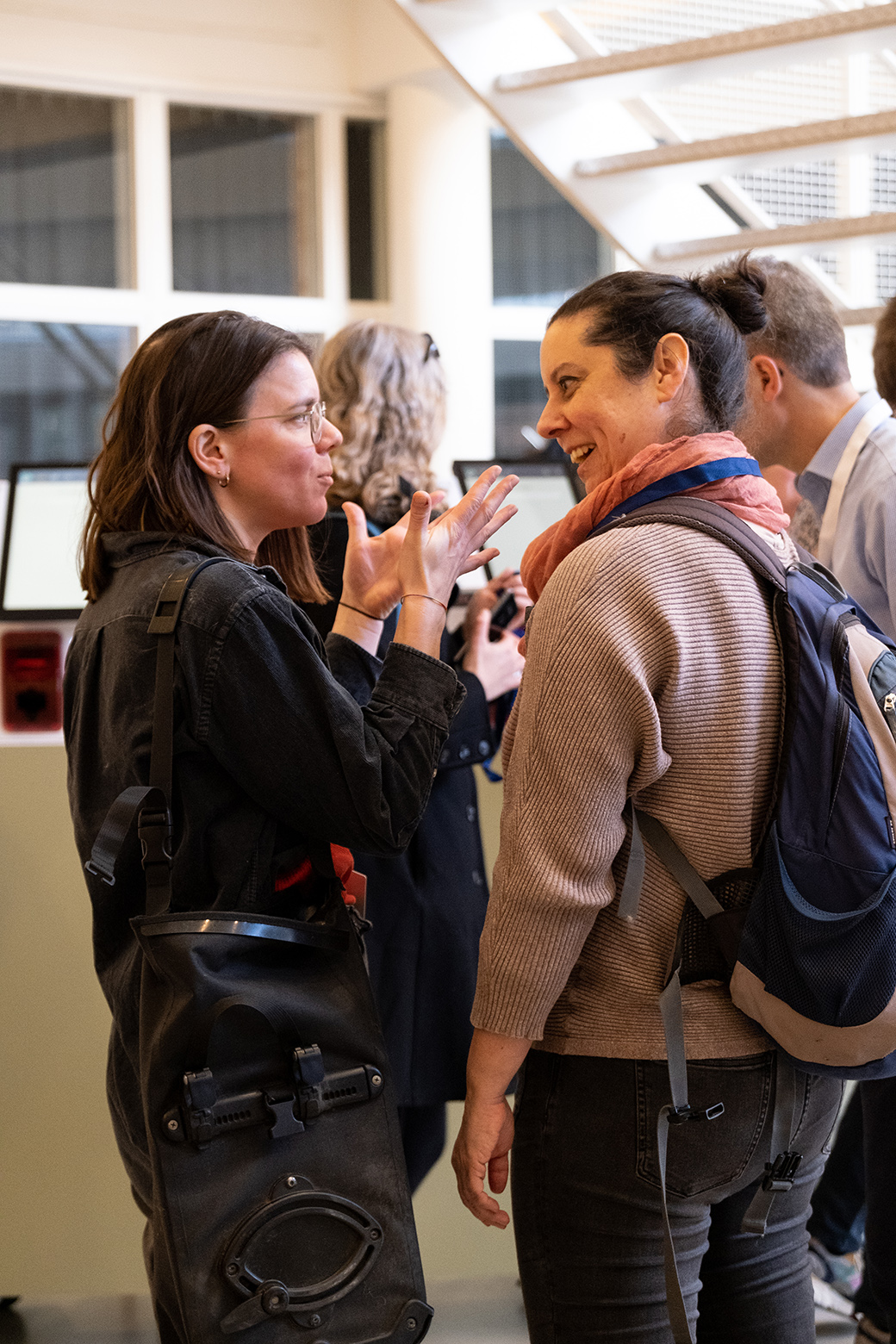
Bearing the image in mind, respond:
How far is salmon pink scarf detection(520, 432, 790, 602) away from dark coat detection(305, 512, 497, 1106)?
56cm

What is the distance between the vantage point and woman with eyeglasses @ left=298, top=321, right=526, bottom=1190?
73.6 inches

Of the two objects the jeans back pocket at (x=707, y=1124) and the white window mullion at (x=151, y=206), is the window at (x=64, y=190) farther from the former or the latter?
the jeans back pocket at (x=707, y=1124)

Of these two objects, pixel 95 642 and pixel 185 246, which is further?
pixel 185 246

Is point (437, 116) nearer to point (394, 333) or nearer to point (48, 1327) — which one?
point (394, 333)

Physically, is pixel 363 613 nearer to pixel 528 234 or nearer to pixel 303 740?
pixel 303 740

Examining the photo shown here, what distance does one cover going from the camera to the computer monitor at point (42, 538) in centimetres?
232

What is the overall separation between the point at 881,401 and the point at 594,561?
1.18 m

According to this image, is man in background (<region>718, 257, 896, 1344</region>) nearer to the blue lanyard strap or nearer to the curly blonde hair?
the curly blonde hair

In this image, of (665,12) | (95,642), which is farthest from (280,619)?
(665,12)

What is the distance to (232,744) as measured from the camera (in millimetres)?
1210

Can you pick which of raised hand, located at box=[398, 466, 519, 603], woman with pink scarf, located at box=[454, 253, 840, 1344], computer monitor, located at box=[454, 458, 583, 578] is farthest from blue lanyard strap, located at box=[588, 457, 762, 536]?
computer monitor, located at box=[454, 458, 583, 578]

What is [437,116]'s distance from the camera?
5.65 meters

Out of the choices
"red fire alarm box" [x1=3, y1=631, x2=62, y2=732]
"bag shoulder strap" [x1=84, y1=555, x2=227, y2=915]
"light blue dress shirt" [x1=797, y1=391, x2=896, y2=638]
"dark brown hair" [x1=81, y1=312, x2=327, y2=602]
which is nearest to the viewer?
"bag shoulder strap" [x1=84, y1=555, x2=227, y2=915]

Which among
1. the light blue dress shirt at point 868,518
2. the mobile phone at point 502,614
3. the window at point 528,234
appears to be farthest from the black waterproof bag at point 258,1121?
the window at point 528,234
